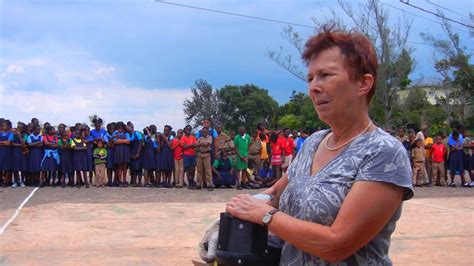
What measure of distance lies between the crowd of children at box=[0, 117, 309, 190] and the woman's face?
12.9m

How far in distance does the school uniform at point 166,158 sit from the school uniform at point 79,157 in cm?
199

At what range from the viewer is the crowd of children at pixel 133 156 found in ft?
47.7

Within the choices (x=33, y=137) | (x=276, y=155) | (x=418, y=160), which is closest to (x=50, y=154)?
(x=33, y=137)

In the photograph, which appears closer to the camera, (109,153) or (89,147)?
(89,147)

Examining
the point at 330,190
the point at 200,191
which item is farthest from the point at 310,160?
the point at 200,191

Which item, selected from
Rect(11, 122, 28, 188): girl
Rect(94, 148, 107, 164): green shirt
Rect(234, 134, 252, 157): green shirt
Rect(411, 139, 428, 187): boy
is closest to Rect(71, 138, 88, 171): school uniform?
Rect(94, 148, 107, 164): green shirt

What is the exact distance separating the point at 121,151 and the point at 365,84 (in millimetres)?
13446

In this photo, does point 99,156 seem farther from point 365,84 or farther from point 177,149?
point 365,84

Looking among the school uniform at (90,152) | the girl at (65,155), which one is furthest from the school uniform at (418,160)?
the girl at (65,155)

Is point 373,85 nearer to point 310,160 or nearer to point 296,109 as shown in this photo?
point 310,160

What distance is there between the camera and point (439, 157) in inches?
666

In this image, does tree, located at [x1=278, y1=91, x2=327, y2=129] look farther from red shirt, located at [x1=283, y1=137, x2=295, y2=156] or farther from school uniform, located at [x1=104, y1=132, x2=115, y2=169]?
school uniform, located at [x1=104, y1=132, x2=115, y2=169]

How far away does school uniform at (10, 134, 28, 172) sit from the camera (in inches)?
567

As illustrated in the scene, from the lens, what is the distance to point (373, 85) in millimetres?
2018
